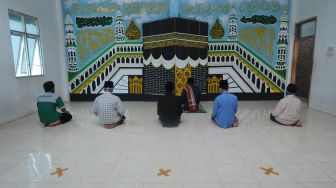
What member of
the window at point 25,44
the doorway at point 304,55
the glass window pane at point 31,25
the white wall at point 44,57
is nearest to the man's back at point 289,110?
the doorway at point 304,55

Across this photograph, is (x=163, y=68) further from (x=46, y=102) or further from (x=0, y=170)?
(x=0, y=170)

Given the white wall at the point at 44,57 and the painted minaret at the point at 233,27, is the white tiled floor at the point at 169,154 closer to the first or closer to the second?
the white wall at the point at 44,57

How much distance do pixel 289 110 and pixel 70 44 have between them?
6.33 meters

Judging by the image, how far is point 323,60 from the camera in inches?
211

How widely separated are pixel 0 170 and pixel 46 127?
5.68ft

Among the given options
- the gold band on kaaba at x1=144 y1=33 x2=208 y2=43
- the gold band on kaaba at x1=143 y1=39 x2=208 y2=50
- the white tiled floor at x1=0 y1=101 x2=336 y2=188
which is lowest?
the white tiled floor at x1=0 y1=101 x2=336 y2=188

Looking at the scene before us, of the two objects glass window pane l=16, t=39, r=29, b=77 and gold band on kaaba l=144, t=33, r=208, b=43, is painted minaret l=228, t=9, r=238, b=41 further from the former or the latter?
glass window pane l=16, t=39, r=29, b=77

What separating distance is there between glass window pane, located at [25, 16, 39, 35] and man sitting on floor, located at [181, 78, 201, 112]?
4147 millimetres

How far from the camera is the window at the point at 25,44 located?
492cm

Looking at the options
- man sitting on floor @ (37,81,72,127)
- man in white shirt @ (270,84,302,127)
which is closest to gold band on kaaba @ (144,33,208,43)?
man in white shirt @ (270,84,302,127)

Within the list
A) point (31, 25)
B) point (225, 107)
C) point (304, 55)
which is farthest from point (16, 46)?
point (304, 55)

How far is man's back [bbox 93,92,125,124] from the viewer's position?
3.98 m

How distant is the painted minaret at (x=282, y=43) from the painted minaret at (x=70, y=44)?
6449 millimetres

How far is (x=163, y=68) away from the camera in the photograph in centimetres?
634
